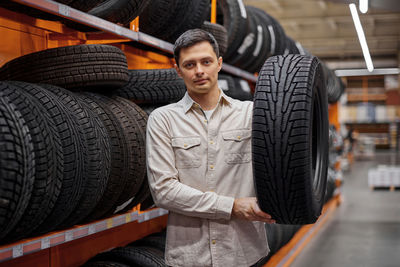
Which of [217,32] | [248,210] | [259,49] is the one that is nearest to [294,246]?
[259,49]

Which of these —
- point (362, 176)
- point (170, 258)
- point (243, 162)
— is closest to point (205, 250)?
point (170, 258)

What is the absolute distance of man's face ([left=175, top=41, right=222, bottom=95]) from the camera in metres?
1.91

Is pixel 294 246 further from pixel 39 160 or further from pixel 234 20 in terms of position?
pixel 39 160

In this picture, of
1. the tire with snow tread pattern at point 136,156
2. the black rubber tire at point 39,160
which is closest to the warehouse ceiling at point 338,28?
the tire with snow tread pattern at point 136,156

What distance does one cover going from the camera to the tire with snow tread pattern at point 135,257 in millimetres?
2867

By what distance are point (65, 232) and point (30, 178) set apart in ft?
1.50

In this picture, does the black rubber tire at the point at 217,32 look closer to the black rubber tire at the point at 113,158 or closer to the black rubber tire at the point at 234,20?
the black rubber tire at the point at 234,20

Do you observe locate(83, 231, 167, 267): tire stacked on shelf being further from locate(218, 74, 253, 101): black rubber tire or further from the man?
locate(218, 74, 253, 101): black rubber tire

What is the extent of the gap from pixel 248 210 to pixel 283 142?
287 mm

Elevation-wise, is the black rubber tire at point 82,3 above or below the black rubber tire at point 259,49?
below

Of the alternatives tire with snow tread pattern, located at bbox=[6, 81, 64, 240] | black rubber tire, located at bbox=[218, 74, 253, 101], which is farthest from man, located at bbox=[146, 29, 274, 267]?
black rubber tire, located at bbox=[218, 74, 253, 101]

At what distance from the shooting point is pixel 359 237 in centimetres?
643

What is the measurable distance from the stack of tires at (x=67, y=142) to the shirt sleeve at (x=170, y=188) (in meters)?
0.39

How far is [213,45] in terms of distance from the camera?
6.46 ft
